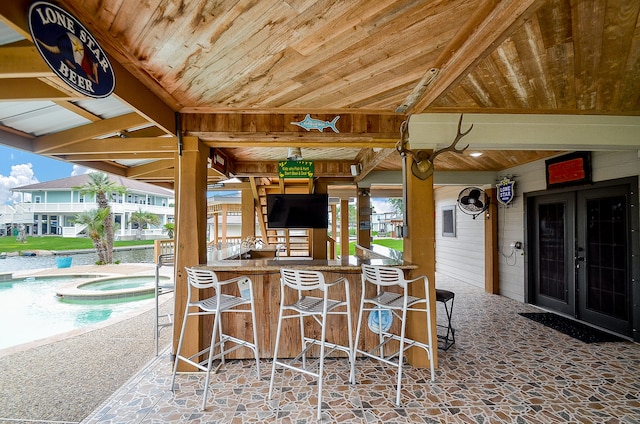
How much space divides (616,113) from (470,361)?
3.02 meters

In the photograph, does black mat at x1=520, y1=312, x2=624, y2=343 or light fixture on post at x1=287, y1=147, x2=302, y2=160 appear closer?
black mat at x1=520, y1=312, x2=624, y2=343

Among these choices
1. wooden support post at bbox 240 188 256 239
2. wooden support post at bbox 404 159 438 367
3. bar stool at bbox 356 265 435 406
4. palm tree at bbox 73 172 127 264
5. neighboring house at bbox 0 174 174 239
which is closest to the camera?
bar stool at bbox 356 265 435 406

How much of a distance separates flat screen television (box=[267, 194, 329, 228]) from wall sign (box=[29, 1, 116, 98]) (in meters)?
4.16

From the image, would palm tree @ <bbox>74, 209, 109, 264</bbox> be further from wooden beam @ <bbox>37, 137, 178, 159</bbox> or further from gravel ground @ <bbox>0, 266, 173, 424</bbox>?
wooden beam @ <bbox>37, 137, 178, 159</bbox>

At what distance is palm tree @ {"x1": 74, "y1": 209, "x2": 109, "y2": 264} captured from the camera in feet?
36.0

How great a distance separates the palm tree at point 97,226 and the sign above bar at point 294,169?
31.2 ft

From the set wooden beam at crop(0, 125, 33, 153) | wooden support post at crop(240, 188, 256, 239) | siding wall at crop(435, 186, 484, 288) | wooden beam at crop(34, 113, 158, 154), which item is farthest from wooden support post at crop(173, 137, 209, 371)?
siding wall at crop(435, 186, 484, 288)

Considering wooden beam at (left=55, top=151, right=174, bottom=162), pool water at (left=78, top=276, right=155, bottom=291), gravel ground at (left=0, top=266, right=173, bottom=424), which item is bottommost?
pool water at (left=78, top=276, right=155, bottom=291)

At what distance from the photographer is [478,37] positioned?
171 cm

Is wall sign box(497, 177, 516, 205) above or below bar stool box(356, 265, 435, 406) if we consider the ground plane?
above

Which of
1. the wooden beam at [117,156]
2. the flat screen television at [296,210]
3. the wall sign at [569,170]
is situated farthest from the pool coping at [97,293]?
the wall sign at [569,170]

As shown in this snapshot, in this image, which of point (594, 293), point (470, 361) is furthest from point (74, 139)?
point (594, 293)

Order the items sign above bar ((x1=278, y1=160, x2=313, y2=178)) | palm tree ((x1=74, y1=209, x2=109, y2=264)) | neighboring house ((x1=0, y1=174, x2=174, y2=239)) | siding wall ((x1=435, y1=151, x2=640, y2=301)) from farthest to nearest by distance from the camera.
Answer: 1. neighboring house ((x1=0, y1=174, x2=174, y2=239))
2. palm tree ((x1=74, y1=209, x2=109, y2=264))
3. sign above bar ((x1=278, y1=160, x2=313, y2=178))
4. siding wall ((x1=435, y1=151, x2=640, y2=301))

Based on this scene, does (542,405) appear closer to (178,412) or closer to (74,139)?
(178,412)
